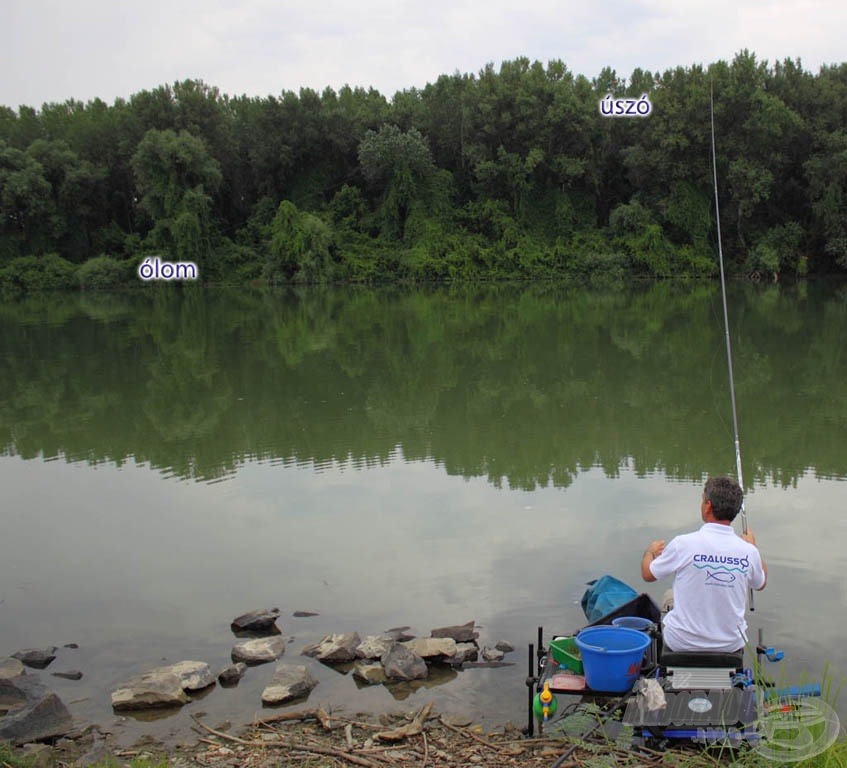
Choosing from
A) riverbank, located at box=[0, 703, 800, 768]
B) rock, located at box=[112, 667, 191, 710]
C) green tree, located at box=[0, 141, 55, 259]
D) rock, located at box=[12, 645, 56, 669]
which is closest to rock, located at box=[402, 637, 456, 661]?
riverbank, located at box=[0, 703, 800, 768]

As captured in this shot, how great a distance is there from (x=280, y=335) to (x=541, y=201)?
26.7m

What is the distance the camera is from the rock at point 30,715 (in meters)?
4.14

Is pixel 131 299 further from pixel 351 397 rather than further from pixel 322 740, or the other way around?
pixel 322 740

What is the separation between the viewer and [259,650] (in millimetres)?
5180

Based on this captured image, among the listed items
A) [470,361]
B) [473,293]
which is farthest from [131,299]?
[470,361]

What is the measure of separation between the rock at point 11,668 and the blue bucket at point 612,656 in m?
3.08

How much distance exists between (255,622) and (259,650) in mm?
388

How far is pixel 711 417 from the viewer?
10.8 meters

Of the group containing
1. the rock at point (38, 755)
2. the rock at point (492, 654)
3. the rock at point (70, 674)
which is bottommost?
the rock at point (492, 654)

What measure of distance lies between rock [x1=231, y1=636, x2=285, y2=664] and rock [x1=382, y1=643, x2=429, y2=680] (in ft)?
2.33

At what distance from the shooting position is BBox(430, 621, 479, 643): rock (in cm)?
520

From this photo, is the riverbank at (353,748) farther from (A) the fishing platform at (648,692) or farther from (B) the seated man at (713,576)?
(B) the seated man at (713,576)

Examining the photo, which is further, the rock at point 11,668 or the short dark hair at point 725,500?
the rock at point 11,668

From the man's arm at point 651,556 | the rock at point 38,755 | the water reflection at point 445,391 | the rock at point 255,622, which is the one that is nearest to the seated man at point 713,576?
the man's arm at point 651,556
